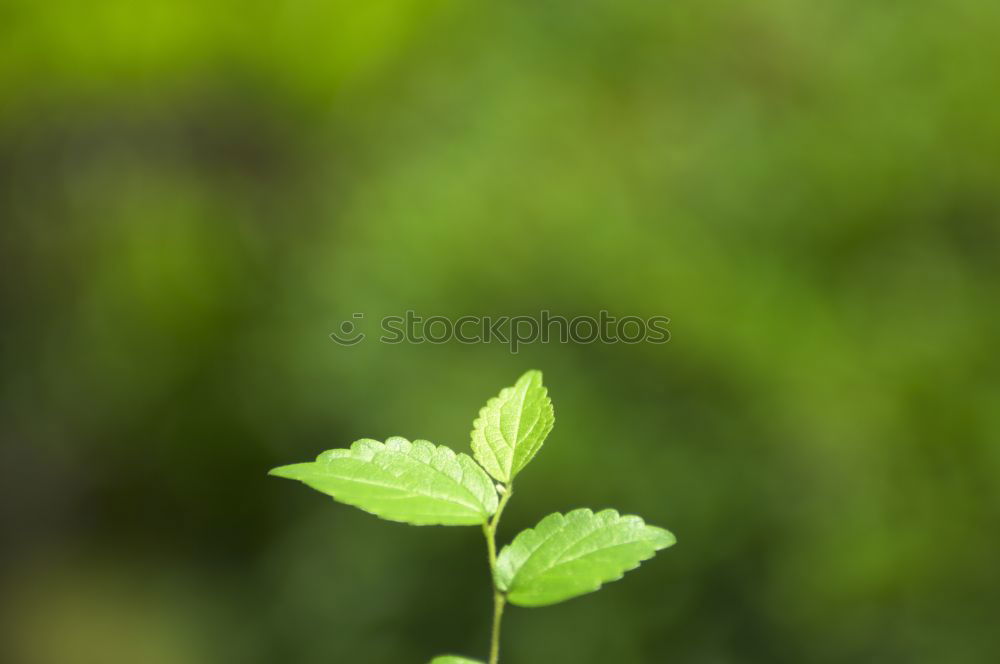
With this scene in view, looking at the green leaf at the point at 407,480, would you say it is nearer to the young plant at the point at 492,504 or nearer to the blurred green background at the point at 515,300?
the young plant at the point at 492,504

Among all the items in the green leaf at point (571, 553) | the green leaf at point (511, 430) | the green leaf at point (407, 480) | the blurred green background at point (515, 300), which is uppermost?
the blurred green background at point (515, 300)

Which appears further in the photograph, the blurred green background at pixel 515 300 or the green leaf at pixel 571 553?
the blurred green background at pixel 515 300

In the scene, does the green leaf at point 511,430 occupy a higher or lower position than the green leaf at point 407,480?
higher

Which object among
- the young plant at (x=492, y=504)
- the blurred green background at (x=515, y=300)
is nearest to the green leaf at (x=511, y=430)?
the young plant at (x=492, y=504)

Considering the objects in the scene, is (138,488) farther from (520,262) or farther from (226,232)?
(520,262)

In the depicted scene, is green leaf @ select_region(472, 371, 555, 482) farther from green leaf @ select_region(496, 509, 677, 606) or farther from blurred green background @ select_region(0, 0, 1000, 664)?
blurred green background @ select_region(0, 0, 1000, 664)

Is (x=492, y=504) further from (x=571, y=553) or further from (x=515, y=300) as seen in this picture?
(x=515, y=300)

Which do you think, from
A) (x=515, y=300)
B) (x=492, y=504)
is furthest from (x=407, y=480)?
(x=515, y=300)

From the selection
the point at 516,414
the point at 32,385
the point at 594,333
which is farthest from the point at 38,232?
the point at 516,414
